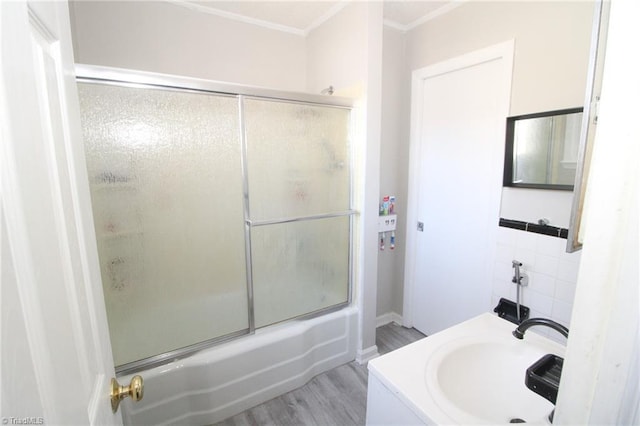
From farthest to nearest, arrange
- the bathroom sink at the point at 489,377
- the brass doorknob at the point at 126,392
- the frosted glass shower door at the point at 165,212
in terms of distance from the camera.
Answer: the frosted glass shower door at the point at 165,212 < the bathroom sink at the point at 489,377 < the brass doorknob at the point at 126,392

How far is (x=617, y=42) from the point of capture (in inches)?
14.9

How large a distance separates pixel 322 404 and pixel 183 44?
2.60 meters

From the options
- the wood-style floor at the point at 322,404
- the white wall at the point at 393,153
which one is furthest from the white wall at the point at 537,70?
the wood-style floor at the point at 322,404

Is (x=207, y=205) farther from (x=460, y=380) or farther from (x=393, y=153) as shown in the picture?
(x=393, y=153)

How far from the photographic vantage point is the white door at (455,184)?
6.36 ft

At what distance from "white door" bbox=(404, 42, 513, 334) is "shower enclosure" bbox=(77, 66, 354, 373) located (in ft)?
2.33

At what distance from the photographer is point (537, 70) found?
1.67 metres

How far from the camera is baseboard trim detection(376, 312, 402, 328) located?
107 inches

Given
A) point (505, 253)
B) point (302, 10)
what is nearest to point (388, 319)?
point (505, 253)

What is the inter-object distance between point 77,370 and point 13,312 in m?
0.26

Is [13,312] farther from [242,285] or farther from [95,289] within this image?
[242,285]

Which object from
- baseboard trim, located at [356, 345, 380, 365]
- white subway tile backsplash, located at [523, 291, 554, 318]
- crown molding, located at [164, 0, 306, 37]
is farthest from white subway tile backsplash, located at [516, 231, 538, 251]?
crown molding, located at [164, 0, 306, 37]

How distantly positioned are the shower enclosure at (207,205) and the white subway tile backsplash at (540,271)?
1.04 metres

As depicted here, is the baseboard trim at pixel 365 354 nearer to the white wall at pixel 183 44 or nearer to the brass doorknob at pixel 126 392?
the brass doorknob at pixel 126 392
